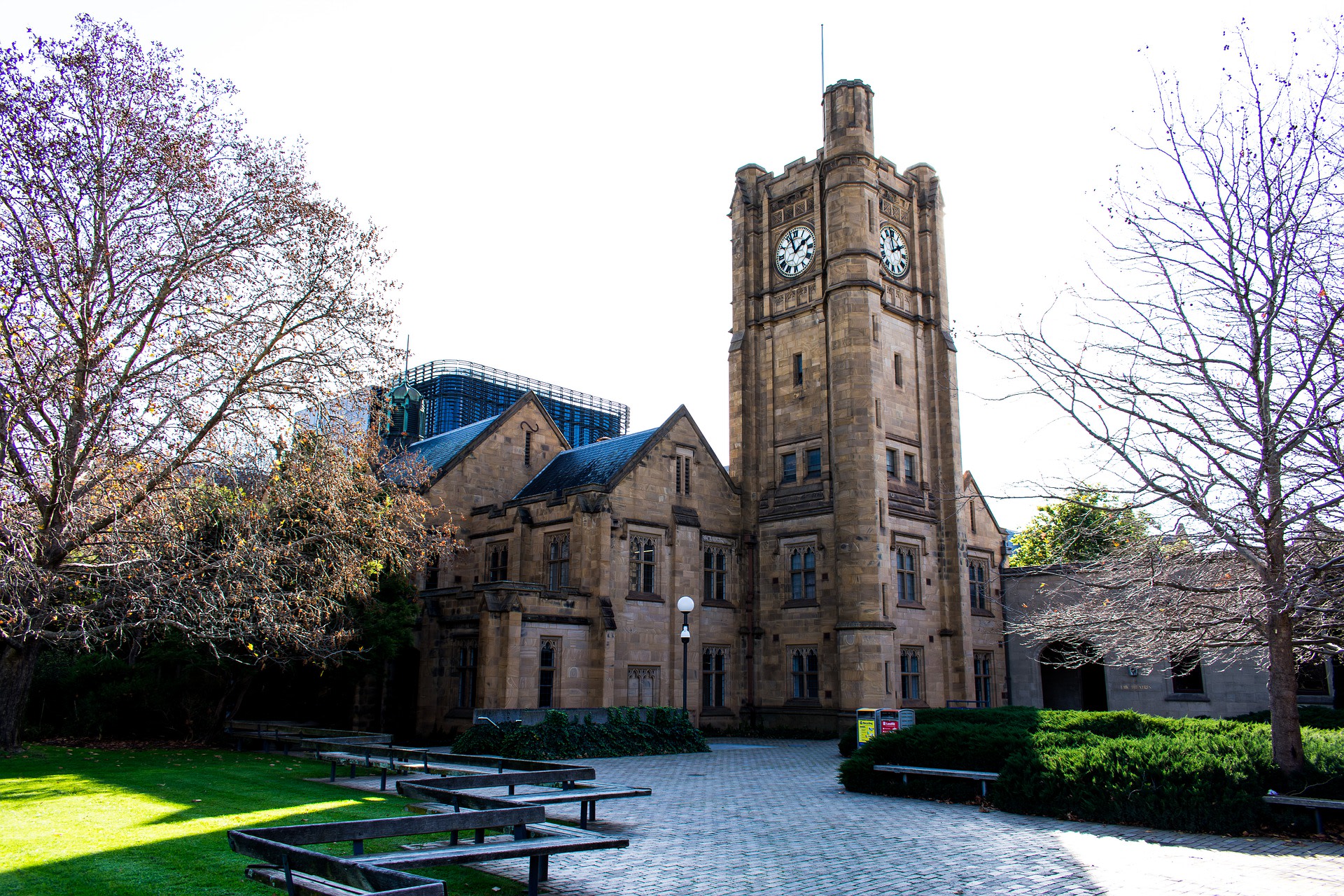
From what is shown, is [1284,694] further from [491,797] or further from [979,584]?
[979,584]

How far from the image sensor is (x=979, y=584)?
3831cm

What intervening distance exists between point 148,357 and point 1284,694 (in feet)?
68.4

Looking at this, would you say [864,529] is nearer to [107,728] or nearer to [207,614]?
[207,614]

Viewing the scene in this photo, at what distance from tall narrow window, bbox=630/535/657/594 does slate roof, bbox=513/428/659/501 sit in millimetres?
2371

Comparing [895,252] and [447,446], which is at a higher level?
Result: [895,252]

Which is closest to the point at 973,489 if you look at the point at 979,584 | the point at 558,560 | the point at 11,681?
the point at 979,584

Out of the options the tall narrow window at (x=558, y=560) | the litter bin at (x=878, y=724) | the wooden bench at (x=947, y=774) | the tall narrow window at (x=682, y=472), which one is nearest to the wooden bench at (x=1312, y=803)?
the wooden bench at (x=947, y=774)

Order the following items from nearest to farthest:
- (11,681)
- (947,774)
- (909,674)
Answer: (947,774)
(11,681)
(909,674)

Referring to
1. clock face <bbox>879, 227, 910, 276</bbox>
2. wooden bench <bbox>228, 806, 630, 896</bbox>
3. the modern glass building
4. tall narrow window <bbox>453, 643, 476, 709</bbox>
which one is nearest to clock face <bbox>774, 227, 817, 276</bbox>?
clock face <bbox>879, 227, 910, 276</bbox>

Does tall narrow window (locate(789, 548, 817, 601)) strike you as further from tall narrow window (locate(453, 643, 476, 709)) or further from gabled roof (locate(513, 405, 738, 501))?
tall narrow window (locate(453, 643, 476, 709))

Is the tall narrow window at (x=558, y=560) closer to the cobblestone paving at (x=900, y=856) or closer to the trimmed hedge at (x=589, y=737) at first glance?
the trimmed hedge at (x=589, y=737)

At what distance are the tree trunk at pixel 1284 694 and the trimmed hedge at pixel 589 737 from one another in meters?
14.2

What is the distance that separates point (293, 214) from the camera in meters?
19.5

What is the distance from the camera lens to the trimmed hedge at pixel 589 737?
21.3 metres
